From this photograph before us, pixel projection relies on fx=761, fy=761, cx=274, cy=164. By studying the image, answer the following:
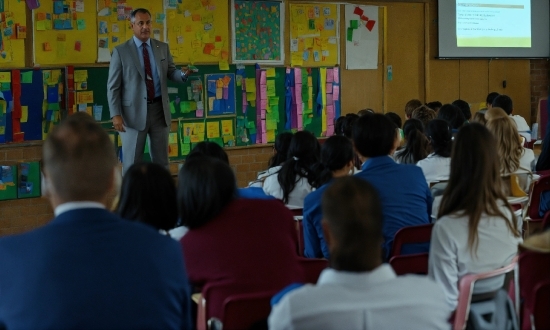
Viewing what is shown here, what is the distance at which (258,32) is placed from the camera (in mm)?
7941

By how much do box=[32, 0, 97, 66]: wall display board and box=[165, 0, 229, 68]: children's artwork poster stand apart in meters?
0.83

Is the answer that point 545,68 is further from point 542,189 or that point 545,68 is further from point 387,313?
point 387,313

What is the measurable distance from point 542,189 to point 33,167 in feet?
13.6

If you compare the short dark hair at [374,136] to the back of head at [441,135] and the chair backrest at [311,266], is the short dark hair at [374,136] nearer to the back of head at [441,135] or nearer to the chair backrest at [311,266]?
the chair backrest at [311,266]

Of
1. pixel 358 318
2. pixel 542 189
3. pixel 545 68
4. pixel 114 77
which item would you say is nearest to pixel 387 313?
pixel 358 318

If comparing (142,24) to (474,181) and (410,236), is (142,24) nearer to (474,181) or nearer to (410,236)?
(410,236)

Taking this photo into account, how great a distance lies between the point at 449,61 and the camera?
9.99 meters

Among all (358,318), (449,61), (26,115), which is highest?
(449,61)

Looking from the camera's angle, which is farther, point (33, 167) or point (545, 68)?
point (545, 68)

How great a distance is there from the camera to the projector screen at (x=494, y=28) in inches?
386

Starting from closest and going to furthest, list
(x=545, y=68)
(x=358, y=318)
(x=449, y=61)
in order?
(x=358, y=318) → (x=449, y=61) → (x=545, y=68)

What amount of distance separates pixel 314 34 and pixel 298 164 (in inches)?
169

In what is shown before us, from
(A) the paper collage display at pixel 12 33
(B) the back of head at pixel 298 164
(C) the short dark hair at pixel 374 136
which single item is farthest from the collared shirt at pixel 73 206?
(A) the paper collage display at pixel 12 33

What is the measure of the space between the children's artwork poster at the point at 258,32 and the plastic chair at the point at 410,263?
5076 mm
